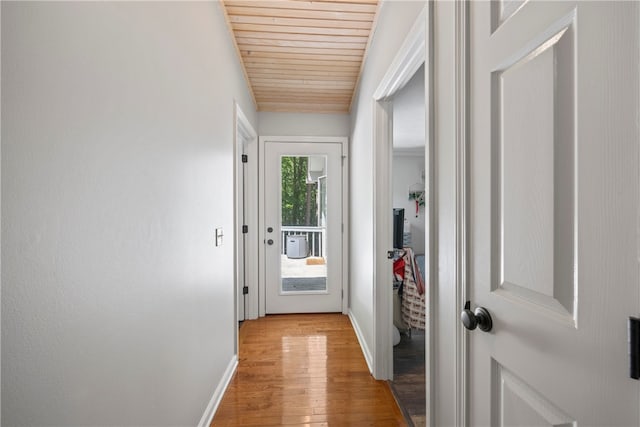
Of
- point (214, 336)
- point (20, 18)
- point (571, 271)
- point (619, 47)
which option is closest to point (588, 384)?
point (571, 271)

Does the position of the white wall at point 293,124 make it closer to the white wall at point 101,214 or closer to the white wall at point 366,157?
the white wall at point 366,157

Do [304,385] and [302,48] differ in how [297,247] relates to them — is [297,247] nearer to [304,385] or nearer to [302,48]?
[304,385]

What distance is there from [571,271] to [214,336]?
1.83 m

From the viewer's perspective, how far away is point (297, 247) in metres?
3.39

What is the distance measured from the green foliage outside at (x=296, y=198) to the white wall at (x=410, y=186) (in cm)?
280

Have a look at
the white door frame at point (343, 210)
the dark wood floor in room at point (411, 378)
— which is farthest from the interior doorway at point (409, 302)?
the white door frame at point (343, 210)

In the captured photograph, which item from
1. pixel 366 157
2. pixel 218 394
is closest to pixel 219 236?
pixel 218 394

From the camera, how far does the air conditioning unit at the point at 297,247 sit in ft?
11.1

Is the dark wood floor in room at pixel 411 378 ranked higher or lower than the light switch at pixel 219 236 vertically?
lower

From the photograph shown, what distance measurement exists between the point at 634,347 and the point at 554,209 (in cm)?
27

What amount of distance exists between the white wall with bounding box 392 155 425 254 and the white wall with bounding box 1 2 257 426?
4.64 m

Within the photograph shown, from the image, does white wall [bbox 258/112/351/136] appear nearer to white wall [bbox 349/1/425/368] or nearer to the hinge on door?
white wall [bbox 349/1/425/368]

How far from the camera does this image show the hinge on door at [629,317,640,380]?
1.52 ft

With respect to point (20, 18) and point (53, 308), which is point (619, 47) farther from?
point (53, 308)
